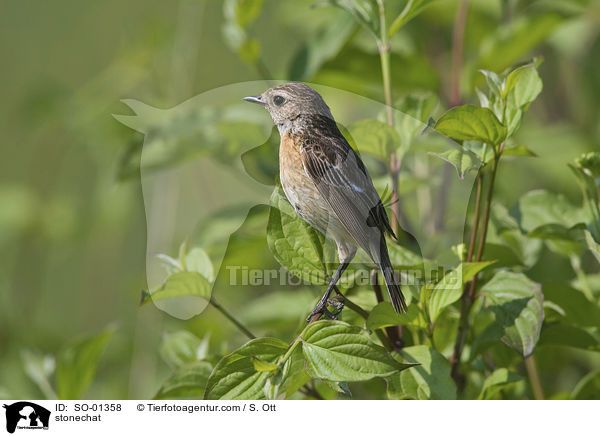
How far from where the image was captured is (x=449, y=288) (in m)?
0.43

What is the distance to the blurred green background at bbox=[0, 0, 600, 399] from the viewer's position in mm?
773

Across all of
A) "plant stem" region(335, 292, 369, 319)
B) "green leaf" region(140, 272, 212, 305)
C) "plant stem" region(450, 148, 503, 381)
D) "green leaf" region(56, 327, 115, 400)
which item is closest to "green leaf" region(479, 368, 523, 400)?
"plant stem" region(450, 148, 503, 381)

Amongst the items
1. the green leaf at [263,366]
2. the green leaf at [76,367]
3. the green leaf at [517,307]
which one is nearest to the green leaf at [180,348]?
the green leaf at [76,367]

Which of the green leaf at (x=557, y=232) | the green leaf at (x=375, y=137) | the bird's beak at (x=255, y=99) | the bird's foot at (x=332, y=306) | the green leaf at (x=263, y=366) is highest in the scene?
the bird's beak at (x=255, y=99)

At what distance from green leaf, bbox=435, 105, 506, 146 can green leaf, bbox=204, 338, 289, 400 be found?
0.18 m

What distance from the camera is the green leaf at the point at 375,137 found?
44cm

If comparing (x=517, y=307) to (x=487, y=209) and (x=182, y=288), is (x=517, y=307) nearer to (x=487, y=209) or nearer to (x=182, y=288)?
(x=487, y=209)

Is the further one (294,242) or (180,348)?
(180,348)

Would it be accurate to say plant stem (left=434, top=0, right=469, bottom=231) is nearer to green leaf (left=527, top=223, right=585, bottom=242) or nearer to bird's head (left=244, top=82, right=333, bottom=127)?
green leaf (left=527, top=223, right=585, bottom=242)

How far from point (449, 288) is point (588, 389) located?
0.21m

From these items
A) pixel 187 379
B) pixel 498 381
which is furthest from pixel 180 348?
pixel 498 381
